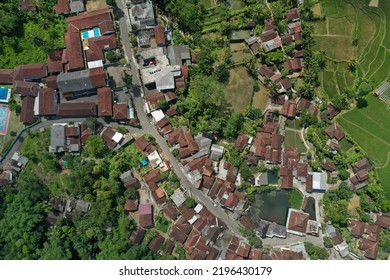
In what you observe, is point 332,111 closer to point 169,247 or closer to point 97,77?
point 169,247

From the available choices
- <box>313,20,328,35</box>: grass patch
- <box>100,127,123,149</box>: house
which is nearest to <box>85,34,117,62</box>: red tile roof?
<box>100,127,123,149</box>: house

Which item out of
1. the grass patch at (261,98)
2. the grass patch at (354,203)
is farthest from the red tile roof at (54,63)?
the grass patch at (354,203)

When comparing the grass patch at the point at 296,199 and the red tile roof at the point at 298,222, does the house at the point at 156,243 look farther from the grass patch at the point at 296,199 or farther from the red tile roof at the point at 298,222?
the grass patch at the point at 296,199

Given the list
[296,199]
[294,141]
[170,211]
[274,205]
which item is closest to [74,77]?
[170,211]

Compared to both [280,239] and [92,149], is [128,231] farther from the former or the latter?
[280,239]

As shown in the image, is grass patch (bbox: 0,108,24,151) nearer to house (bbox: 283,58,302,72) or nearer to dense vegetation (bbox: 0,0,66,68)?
dense vegetation (bbox: 0,0,66,68)

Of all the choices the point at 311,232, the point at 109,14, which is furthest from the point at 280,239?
the point at 109,14
